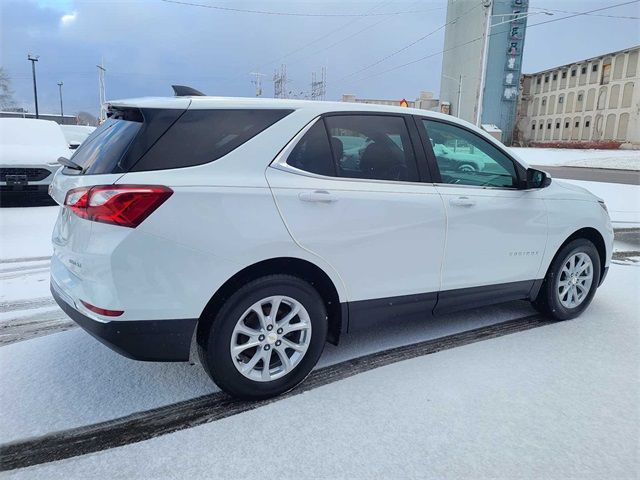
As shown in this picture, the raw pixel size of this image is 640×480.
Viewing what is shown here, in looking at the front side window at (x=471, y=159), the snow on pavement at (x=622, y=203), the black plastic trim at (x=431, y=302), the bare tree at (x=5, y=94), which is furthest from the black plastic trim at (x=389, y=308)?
the bare tree at (x=5, y=94)

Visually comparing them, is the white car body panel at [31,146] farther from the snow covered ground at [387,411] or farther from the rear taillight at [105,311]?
the rear taillight at [105,311]

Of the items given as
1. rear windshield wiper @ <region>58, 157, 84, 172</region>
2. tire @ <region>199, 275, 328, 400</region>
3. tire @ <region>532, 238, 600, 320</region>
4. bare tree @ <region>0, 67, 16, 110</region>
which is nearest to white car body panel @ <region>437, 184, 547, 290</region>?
tire @ <region>532, 238, 600, 320</region>

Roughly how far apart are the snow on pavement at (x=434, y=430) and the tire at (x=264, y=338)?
0.16m

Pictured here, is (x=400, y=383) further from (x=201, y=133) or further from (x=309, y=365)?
(x=201, y=133)

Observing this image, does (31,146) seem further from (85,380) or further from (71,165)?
(85,380)

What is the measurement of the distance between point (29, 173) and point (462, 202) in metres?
8.99

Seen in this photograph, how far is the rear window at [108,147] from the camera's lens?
2641 mm

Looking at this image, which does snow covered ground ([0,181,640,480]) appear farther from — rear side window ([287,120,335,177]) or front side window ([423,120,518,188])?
rear side window ([287,120,335,177])

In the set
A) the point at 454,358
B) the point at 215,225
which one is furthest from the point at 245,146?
the point at 454,358

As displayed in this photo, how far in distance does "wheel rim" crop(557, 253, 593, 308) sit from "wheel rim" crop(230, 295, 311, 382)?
2558 mm

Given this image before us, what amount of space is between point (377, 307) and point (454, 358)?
75 centimetres

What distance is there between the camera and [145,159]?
2.57 meters

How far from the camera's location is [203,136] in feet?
8.92

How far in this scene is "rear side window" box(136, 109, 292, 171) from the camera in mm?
2600
